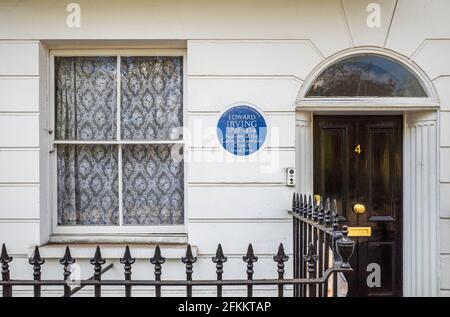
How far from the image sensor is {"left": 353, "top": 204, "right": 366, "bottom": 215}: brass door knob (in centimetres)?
432

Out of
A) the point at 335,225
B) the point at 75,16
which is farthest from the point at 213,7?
the point at 335,225

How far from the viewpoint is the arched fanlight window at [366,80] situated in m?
4.08

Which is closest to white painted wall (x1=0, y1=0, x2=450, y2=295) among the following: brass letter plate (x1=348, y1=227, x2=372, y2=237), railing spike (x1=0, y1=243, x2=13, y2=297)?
brass letter plate (x1=348, y1=227, x2=372, y2=237)

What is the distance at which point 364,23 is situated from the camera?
A: 13.2ft

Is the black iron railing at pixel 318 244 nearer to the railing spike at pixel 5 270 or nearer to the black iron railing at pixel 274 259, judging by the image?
the black iron railing at pixel 274 259

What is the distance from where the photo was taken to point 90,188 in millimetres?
4262

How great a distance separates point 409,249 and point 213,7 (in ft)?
10.7

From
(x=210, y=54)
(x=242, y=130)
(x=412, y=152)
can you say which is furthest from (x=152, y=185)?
(x=412, y=152)

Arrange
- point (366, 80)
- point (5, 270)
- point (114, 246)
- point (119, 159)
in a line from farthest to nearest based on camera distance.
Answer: point (119, 159) < point (366, 80) < point (114, 246) < point (5, 270)

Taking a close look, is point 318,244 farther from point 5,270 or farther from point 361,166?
point 5,270

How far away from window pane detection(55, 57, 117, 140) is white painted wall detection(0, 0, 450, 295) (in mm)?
269

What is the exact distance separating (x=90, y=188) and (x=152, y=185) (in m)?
0.65

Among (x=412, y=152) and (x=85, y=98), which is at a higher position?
(x=85, y=98)

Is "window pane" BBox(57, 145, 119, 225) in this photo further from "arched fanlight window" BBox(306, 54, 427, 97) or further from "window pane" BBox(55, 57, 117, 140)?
"arched fanlight window" BBox(306, 54, 427, 97)
